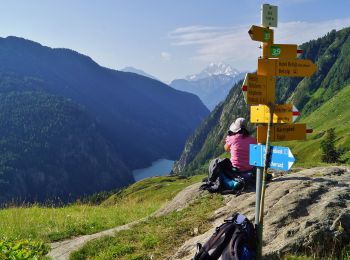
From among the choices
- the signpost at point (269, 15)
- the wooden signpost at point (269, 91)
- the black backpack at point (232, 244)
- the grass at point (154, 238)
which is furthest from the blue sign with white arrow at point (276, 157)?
the grass at point (154, 238)

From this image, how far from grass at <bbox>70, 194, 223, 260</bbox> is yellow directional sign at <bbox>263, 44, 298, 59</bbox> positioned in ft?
15.1

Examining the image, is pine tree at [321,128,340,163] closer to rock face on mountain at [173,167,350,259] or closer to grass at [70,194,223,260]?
rock face on mountain at [173,167,350,259]

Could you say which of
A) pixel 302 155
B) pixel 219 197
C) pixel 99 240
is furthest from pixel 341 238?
pixel 302 155

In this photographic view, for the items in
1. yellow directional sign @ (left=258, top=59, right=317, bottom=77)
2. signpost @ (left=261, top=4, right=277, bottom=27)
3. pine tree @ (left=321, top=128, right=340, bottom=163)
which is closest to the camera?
yellow directional sign @ (left=258, top=59, right=317, bottom=77)

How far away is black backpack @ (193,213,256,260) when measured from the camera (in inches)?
284

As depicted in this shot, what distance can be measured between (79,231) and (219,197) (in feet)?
14.3

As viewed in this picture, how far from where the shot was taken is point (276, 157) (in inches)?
270

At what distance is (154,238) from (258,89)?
182 inches

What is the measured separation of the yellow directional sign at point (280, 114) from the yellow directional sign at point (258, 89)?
202 mm

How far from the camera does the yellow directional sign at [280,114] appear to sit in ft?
23.8

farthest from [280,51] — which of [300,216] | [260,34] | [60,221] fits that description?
[60,221]

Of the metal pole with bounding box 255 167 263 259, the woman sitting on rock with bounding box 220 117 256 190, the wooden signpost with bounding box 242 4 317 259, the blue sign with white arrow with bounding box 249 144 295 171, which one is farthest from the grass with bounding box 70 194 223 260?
the blue sign with white arrow with bounding box 249 144 295 171

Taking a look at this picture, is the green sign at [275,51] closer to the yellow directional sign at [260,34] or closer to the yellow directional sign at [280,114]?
the yellow directional sign at [260,34]

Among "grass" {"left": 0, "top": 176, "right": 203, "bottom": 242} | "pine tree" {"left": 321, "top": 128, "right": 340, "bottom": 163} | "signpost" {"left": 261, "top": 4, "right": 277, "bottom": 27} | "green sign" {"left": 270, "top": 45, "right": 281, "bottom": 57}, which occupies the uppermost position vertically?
"signpost" {"left": 261, "top": 4, "right": 277, "bottom": 27}
